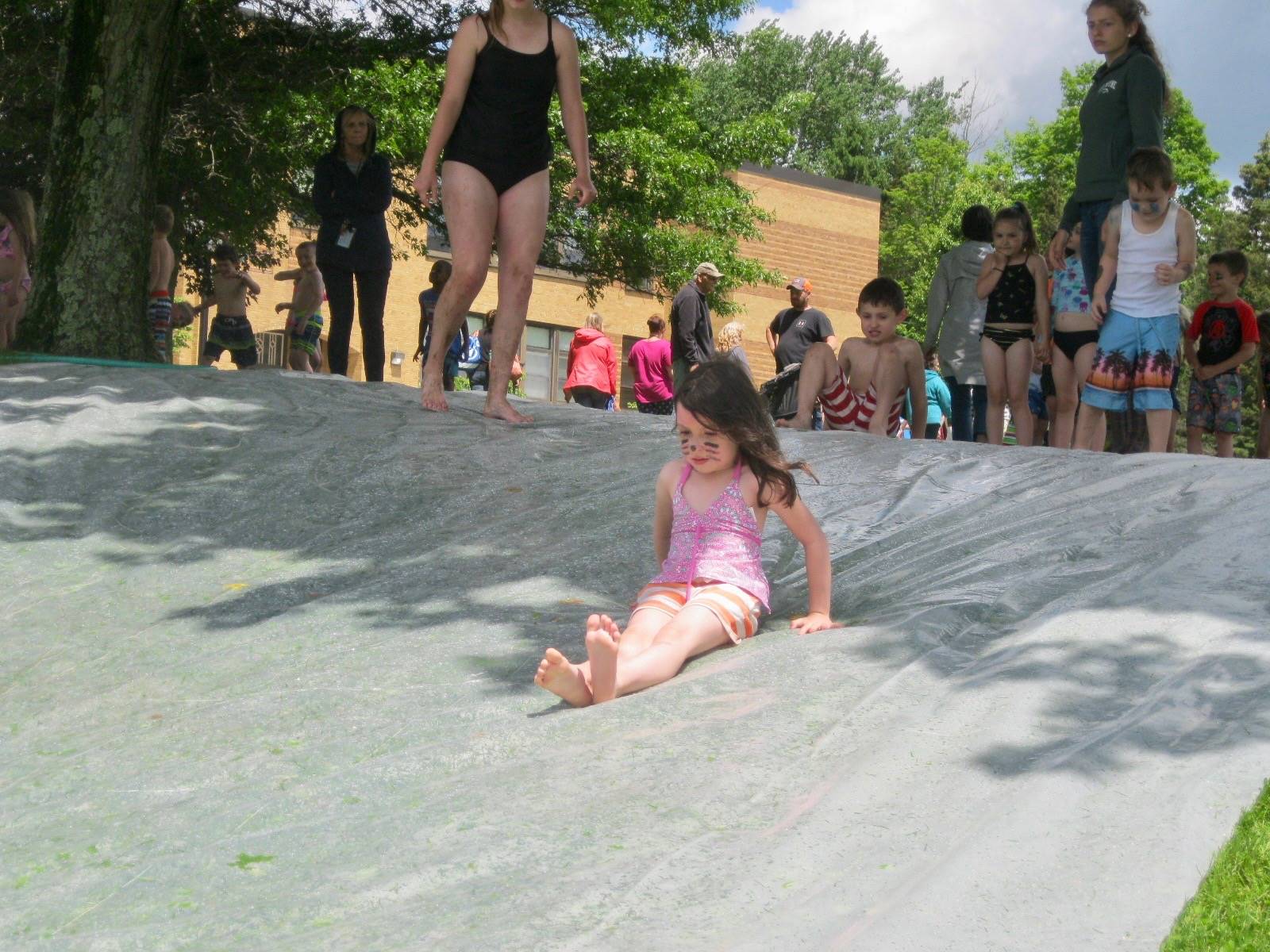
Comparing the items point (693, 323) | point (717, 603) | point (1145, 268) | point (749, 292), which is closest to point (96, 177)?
point (693, 323)

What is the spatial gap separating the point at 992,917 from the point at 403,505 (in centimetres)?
363

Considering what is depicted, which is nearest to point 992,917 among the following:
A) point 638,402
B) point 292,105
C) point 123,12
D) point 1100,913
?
point 1100,913

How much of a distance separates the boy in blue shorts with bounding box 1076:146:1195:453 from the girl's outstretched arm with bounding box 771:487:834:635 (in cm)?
348

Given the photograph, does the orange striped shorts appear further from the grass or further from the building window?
the building window

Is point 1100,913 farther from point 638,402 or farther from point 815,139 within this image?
point 815,139

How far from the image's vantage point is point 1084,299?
8.31m

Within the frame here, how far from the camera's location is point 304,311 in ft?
40.0

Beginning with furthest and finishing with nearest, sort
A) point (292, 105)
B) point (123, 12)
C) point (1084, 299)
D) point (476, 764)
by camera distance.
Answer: point (292, 105), point (123, 12), point (1084, 299), point (476, 764)

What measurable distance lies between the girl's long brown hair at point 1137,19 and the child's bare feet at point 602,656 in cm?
550

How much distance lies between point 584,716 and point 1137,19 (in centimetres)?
589

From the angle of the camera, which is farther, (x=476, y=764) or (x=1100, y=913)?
(x=476, y=764)

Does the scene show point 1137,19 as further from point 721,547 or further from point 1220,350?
point 721,547

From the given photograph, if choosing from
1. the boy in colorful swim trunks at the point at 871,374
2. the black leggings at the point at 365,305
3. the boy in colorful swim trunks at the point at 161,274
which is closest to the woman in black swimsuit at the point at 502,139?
the boy in colorful swim trunks at the point at 871,374

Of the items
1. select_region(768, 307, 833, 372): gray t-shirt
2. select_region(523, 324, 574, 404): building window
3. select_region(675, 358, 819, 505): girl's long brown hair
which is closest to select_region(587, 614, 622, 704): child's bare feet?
select_region(675, 358, 819, 505): girl's long brown hair
